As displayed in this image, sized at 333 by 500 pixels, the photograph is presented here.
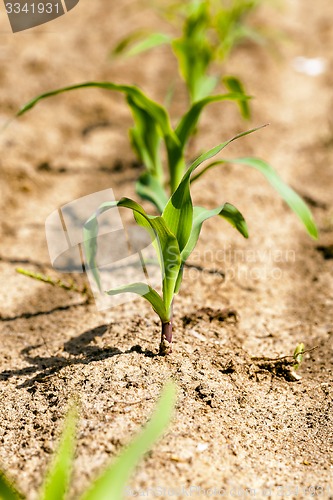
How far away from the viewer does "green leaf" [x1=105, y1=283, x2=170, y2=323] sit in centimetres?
119

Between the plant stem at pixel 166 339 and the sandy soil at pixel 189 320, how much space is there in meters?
0.02

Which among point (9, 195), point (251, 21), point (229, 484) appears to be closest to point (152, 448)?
point (229, 484)

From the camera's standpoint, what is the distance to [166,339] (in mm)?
1290

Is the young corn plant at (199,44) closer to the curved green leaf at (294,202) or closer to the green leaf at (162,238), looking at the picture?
the curved green leaf at (294,202)

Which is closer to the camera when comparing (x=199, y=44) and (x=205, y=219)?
(x=205, y=219)

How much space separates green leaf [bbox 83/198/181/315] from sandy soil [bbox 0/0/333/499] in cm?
18

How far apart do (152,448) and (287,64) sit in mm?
3104

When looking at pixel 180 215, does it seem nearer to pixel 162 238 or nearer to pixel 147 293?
pixel 162 238

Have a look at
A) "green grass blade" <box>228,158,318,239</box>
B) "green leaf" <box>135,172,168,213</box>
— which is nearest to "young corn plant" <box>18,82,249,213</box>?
"green leaf" <box>135,172,168,213</box>

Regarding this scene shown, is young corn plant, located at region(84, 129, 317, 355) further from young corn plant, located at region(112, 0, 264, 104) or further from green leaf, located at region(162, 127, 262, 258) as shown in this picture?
young corn plant, located at region(112, 0, 264, 104)

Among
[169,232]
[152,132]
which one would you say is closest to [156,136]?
[152,132]

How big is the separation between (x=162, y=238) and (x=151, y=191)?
51 cm

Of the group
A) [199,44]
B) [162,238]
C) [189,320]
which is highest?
[199,44]

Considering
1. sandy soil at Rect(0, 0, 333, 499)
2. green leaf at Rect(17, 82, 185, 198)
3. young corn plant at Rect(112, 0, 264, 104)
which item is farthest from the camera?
young corn plant at Rect(112, 0, 264, 104)
